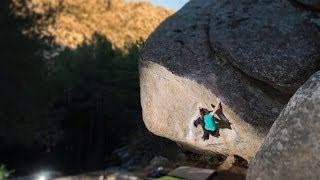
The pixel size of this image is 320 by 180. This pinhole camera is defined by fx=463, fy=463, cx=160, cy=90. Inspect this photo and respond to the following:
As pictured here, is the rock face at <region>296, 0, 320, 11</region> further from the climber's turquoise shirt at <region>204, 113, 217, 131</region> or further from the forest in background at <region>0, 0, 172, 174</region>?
the forest in background at <region>0, 0, 172, 174</region>

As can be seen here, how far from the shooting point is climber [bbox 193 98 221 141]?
8573 millimetres

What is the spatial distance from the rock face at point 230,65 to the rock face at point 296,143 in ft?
9.97

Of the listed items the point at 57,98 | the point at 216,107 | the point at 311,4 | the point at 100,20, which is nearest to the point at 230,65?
the point at 216,107

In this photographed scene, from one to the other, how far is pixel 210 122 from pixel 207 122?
0.07m

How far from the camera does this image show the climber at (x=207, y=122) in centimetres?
857

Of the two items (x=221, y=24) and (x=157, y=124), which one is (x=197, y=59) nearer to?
(x=221, y=24)

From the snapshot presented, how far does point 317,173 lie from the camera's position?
4.43m

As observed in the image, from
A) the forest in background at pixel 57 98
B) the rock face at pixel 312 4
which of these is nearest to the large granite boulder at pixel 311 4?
the rock face at pixel 312 4

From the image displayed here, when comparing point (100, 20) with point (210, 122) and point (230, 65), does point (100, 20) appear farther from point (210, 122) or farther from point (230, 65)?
point (230, 65)

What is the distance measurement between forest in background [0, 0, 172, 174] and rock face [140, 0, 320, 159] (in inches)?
854

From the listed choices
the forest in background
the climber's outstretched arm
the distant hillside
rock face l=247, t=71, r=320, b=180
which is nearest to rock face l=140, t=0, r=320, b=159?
the climber's outstretched arm

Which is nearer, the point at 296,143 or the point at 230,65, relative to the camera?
the point at 296,143

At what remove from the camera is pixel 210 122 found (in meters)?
8.66

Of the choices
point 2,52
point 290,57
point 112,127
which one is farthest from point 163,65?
point 112,127
